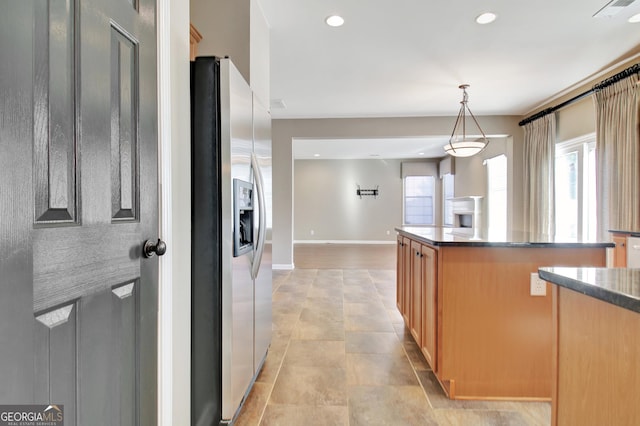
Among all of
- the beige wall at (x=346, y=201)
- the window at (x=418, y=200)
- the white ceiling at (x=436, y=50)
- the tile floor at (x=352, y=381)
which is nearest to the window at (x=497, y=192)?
the white ceiling at (x=436, y=50)

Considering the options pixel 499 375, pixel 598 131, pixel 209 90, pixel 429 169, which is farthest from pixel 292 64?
pixel 429 169

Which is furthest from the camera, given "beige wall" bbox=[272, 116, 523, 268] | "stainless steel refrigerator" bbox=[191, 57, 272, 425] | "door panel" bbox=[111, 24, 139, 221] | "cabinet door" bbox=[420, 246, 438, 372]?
"beige wall" bbox=[272, 116, 523, 268]

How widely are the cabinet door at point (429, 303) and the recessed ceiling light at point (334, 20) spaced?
6.87ft

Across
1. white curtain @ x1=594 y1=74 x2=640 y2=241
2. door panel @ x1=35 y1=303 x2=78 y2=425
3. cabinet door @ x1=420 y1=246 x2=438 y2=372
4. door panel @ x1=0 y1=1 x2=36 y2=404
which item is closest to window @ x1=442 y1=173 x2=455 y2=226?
white curtain @ x1=594 y1=74 x2=640 y2=241

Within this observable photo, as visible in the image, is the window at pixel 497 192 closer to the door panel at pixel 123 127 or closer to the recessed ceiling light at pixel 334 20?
the recessed ceiling light at pixel 334 20

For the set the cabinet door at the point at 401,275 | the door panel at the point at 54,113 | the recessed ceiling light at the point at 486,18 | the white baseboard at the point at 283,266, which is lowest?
the white baseboard at the point at 283,266

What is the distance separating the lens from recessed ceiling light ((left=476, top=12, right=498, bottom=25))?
103 inches

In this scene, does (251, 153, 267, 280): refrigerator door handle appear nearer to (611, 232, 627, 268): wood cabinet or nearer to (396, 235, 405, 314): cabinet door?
(396, 235, 405, 314): cabinet door

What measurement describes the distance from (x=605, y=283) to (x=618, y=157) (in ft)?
12.6

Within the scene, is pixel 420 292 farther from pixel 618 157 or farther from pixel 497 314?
pixel 618 157

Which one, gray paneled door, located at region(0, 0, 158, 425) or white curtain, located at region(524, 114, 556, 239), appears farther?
white curtain, located at region(524, 114, 556, 239)

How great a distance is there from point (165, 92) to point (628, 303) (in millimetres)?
1474

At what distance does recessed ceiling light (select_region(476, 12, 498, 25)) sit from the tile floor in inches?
111

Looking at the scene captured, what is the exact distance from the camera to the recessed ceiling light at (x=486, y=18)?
2.62 metres
